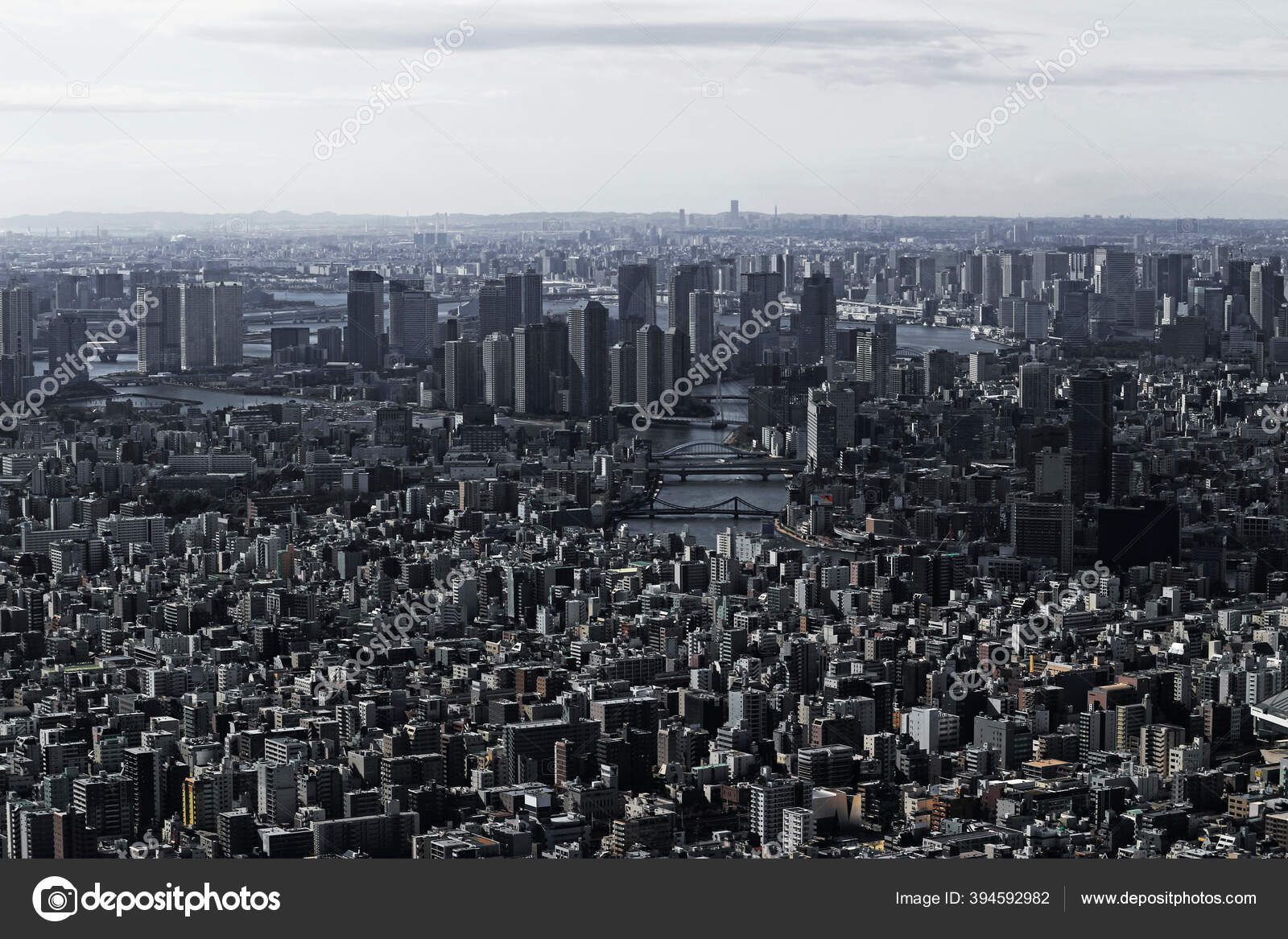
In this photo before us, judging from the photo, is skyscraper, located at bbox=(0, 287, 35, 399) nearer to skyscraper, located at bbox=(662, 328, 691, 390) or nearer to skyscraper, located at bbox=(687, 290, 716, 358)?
skyscraper, located at bbox=(662, 328, 691, 390)

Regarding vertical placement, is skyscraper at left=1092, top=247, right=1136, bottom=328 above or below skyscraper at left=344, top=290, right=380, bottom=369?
above

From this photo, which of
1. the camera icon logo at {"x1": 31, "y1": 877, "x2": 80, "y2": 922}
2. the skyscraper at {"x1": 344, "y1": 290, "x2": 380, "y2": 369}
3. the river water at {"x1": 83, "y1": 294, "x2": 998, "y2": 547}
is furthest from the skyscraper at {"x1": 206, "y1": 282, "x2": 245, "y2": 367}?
the camera icon logo at {"x1": 31, "y1": 877, "x2": 80, "y2": 922}

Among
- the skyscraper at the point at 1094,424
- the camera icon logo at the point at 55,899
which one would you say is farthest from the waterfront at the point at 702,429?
the camera icon logo at the point at 55,899

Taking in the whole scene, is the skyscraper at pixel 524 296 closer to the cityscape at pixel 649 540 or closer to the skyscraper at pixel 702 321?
the cityscape at pixel 649 540

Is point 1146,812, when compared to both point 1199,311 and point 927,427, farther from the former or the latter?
point 1199,311

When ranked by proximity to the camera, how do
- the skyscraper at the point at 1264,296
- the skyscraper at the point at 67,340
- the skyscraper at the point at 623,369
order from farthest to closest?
the skyscraper at the point at 67,340 < the skyscraper at the point at 623,369 < the skyscraper at the point at 1264,296

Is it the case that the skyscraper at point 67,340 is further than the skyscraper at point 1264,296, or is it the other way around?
the skyscraper at point 67,340
